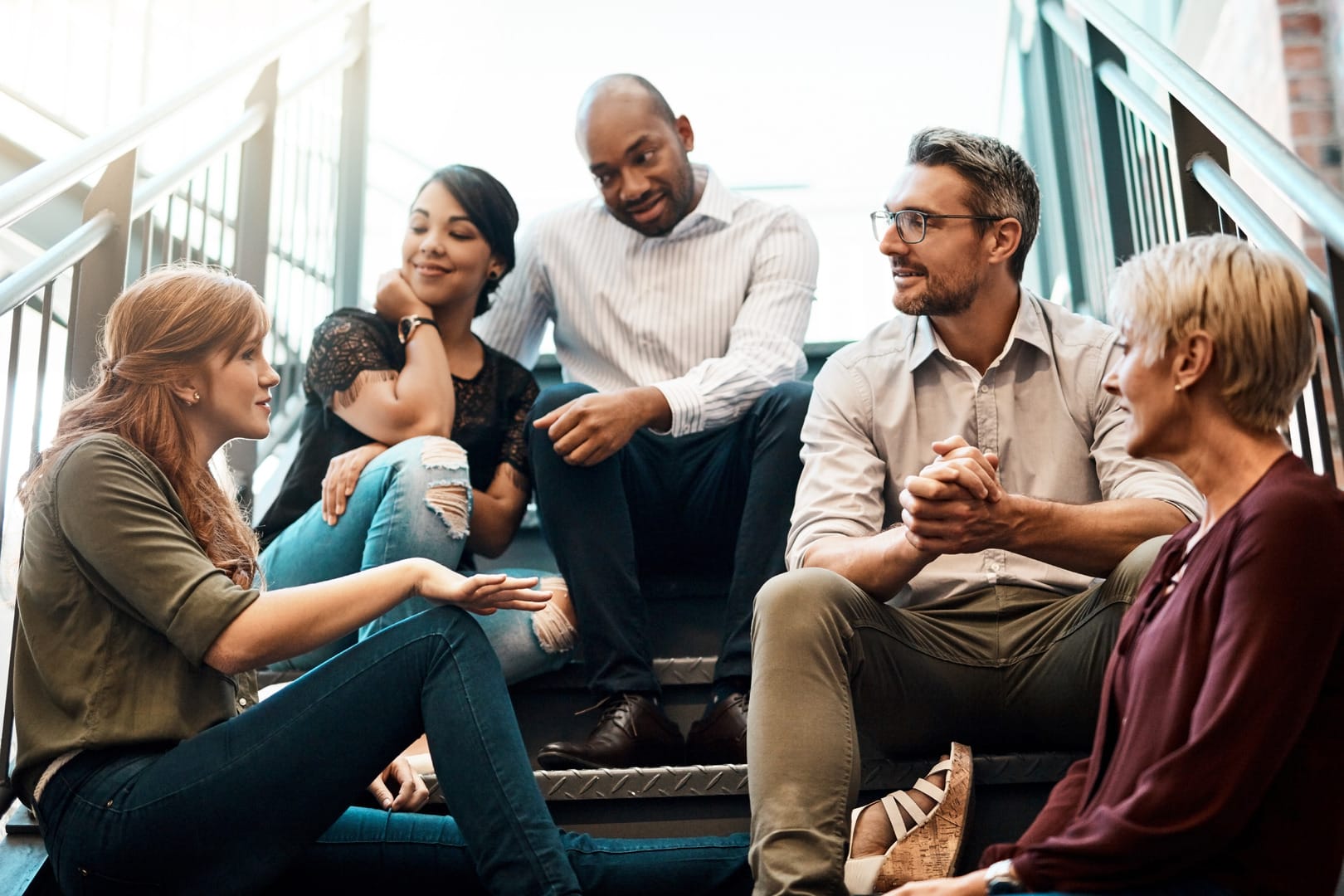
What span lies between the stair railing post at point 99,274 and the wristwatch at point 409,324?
49 cm

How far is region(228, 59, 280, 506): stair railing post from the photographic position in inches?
92.3

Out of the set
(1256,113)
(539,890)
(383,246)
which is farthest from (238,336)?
(383,246)

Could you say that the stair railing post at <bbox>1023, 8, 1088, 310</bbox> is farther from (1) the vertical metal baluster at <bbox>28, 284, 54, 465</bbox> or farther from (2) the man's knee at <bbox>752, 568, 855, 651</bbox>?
(1) the vertical metal baluster at <bbox>28, 284, 54, 465</bbox>

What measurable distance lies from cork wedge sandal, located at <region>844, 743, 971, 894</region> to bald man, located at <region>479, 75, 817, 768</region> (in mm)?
328

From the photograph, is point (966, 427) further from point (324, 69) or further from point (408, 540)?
point (324, 69)

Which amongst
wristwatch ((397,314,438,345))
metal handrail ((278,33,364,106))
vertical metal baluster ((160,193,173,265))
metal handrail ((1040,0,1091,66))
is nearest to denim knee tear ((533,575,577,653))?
wristwatch ((397,314,438,345))

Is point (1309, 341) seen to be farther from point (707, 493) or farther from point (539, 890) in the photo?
point (707, 493)

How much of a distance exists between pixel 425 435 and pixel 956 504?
0.96 m

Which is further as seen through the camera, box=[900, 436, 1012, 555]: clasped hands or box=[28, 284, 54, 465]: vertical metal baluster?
box=[28, 284, 54, 465]: vertical metal baluster

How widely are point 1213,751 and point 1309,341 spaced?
42cm

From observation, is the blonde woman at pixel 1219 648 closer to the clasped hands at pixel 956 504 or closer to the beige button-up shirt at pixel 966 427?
the clasped hands at pixel 956 504

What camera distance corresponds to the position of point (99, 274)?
5.84 ft

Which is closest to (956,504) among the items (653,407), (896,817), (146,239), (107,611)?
(896,817)

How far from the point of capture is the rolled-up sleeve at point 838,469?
1.70 metres
